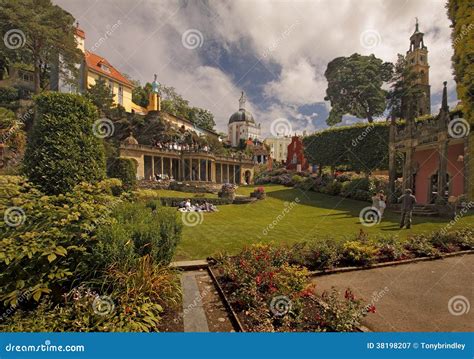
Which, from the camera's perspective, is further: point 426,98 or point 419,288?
point 426,98

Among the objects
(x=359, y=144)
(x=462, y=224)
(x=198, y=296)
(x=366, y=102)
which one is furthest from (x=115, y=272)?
(x=366, y=102)

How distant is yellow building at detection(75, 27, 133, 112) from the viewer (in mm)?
44703

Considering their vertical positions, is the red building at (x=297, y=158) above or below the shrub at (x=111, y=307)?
above

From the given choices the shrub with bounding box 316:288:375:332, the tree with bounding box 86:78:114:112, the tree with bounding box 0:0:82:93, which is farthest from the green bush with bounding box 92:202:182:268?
the tree with bounding box 86:78:114:112

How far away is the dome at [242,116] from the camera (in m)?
107

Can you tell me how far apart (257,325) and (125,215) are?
13.8 feet

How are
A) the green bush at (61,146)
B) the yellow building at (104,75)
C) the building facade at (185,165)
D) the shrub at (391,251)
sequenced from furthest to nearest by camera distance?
the yellow building at (104,75)
the building facade at (185,165)
the shrub at (391,251)
the green bush at (61,146)

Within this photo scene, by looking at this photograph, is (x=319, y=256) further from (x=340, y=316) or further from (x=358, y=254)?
(x=340, y=316)

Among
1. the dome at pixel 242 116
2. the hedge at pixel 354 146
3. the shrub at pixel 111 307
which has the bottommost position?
the shrub at pixel 111 307

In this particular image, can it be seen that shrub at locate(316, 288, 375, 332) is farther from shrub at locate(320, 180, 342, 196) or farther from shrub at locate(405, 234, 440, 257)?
shrub at locate(320, 180, 342, 196)

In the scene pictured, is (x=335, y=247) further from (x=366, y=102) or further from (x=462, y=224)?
(x=366, y=102)

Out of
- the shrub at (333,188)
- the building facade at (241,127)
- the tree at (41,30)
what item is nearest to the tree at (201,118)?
the building facade at (241,127)

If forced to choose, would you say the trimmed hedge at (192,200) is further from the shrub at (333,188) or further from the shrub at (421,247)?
the shrub at (421,247)

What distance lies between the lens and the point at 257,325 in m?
3.90
